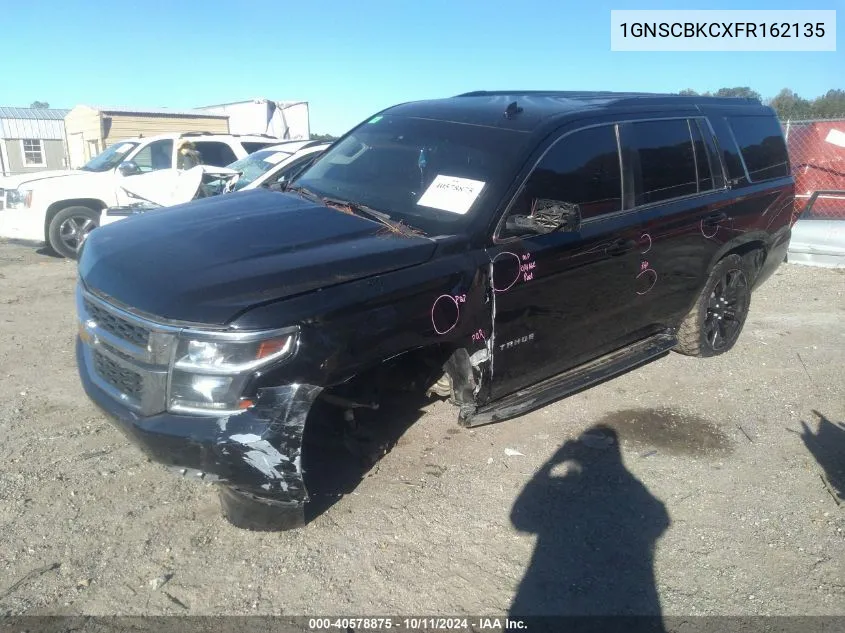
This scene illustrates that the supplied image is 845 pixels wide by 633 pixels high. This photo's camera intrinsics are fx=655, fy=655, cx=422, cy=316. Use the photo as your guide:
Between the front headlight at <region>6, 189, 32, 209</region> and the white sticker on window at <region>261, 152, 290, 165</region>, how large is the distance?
3.38m

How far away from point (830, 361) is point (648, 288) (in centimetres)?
236

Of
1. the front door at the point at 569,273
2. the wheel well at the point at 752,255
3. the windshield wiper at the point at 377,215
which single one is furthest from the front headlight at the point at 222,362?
the wheel well at the point at 752,255

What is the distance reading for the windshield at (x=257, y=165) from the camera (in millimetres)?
8281

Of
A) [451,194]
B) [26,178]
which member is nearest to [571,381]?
[451,194]

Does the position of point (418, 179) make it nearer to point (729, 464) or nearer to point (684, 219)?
point (684, 219)

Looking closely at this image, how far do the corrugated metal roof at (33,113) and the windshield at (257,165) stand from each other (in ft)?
119

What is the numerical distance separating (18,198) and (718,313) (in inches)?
362

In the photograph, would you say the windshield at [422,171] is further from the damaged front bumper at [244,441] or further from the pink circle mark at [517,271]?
the damaged front bumper at [244,441]

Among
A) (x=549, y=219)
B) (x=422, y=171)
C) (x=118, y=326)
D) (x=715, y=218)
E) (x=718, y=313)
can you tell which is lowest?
(x=718, y=313)

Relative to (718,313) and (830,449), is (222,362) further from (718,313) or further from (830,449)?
(718,313)

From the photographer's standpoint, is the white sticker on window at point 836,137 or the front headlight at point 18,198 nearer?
the front headlight at point 18,198

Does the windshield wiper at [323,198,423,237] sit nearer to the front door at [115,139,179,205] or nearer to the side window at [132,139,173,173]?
the front door at [115,139,179,205]

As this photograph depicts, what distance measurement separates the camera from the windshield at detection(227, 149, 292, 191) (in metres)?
8.28

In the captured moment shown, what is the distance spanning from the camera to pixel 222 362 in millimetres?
2574
